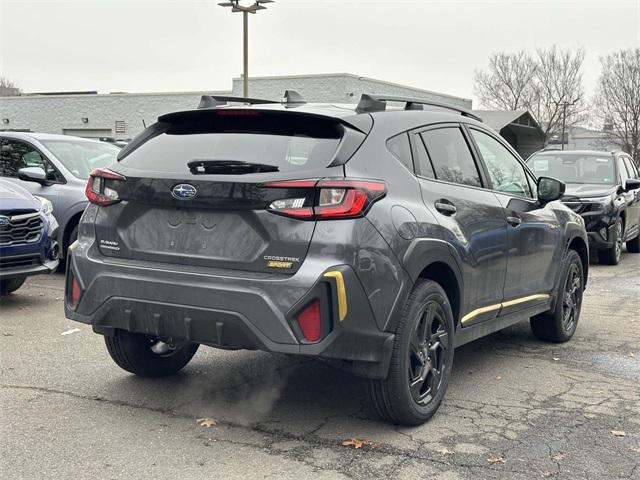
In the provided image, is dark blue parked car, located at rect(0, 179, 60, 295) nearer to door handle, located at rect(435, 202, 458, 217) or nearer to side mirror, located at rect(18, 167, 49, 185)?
side mirror, located at rect(18, 167, 49, 185)

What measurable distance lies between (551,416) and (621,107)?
60.3m

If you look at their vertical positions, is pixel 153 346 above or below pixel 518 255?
below

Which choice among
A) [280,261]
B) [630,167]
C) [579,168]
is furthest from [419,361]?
[630,167]

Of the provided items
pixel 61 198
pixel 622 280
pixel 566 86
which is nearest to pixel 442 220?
pixel 61 198

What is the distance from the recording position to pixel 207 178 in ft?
12.6

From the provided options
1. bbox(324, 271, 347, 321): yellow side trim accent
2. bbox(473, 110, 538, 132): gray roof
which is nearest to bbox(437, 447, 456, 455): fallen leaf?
bbox(324, 271, 347, 321): yellow side trim accent

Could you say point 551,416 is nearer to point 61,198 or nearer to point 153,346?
point 153,346

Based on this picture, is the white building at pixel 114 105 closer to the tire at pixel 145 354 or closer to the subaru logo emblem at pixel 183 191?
the tire at pixel 145 354

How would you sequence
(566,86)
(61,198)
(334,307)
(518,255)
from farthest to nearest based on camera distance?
(566,86) → (61,198) → (518,255) → (334,307)

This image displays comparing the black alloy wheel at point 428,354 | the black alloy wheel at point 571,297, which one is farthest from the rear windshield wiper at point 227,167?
the black alloy wheel at point 571,297

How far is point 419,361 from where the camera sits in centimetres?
420

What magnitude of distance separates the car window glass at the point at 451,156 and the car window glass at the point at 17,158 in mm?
5946

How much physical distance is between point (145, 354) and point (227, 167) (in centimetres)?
163

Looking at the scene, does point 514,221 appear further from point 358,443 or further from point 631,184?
point 631,184
